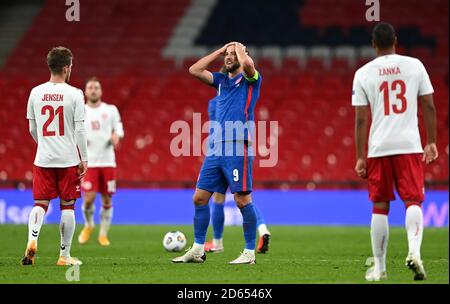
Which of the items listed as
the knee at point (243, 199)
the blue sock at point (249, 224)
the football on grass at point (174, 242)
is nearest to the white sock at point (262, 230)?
the football on grass at point (174, 242)

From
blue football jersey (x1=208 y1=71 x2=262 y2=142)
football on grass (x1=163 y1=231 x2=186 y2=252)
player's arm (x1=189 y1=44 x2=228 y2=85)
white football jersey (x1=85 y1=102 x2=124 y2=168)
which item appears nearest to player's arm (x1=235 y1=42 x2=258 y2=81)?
blue football jersey (x1=208 y1=71 x2=262 y2=142)

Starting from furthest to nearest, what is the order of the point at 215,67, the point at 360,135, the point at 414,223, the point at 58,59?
the point at 215,67 < the point at 58,59 < the point at 360,135 < the point at 414,223

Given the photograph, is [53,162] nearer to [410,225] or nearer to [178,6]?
[410,225]

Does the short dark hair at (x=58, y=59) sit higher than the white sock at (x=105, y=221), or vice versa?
the short dark hair at (x=58, y=59)

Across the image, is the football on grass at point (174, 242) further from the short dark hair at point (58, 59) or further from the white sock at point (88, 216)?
the short dark hair at point (58, 59)

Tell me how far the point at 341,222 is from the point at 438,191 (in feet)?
6.54

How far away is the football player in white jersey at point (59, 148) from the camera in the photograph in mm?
8766

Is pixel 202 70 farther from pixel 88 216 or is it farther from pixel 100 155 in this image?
pixel 88 216

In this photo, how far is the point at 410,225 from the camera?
7.24m

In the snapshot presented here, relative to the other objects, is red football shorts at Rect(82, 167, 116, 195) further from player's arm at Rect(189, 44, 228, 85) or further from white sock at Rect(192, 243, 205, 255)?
player's arm at Rect(189, 44, 228, 85)

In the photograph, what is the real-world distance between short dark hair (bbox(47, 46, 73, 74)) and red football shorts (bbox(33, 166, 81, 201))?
982 mm

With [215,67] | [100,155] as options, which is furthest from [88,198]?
→ [215,67]

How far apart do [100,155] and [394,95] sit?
7.03 m

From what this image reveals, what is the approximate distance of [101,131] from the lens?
13.6 meters
